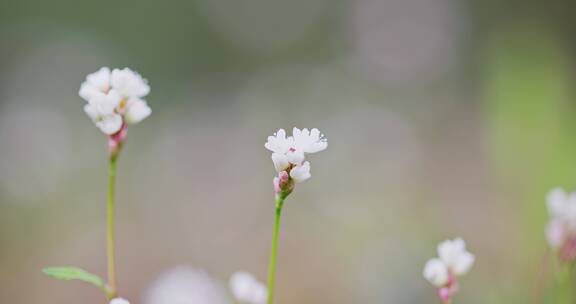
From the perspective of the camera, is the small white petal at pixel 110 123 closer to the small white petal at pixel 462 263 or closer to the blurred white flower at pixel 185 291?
the blurred white flower at pixel 185 291

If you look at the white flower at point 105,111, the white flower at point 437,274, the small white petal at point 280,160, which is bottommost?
the white flower at point 437,274

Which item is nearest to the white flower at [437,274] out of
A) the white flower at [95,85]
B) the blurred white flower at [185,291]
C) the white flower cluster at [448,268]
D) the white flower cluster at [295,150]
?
the white flower cluster at [448,268]

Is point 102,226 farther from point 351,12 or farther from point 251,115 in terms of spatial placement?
point 351,12

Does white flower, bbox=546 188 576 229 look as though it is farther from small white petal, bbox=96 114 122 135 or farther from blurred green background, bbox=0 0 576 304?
small white petal, bbox=96 114 122 135

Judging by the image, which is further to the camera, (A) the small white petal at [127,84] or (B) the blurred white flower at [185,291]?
(B) the blurred white flower at [185,291]

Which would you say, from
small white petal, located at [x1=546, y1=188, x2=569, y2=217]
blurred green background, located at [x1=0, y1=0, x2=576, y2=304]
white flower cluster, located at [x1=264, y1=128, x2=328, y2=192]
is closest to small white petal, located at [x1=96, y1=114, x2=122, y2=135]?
white flower cluster, located at [x1=264, y1=128, x2=328, y2=192]

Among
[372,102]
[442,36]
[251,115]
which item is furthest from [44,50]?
[442,36]
